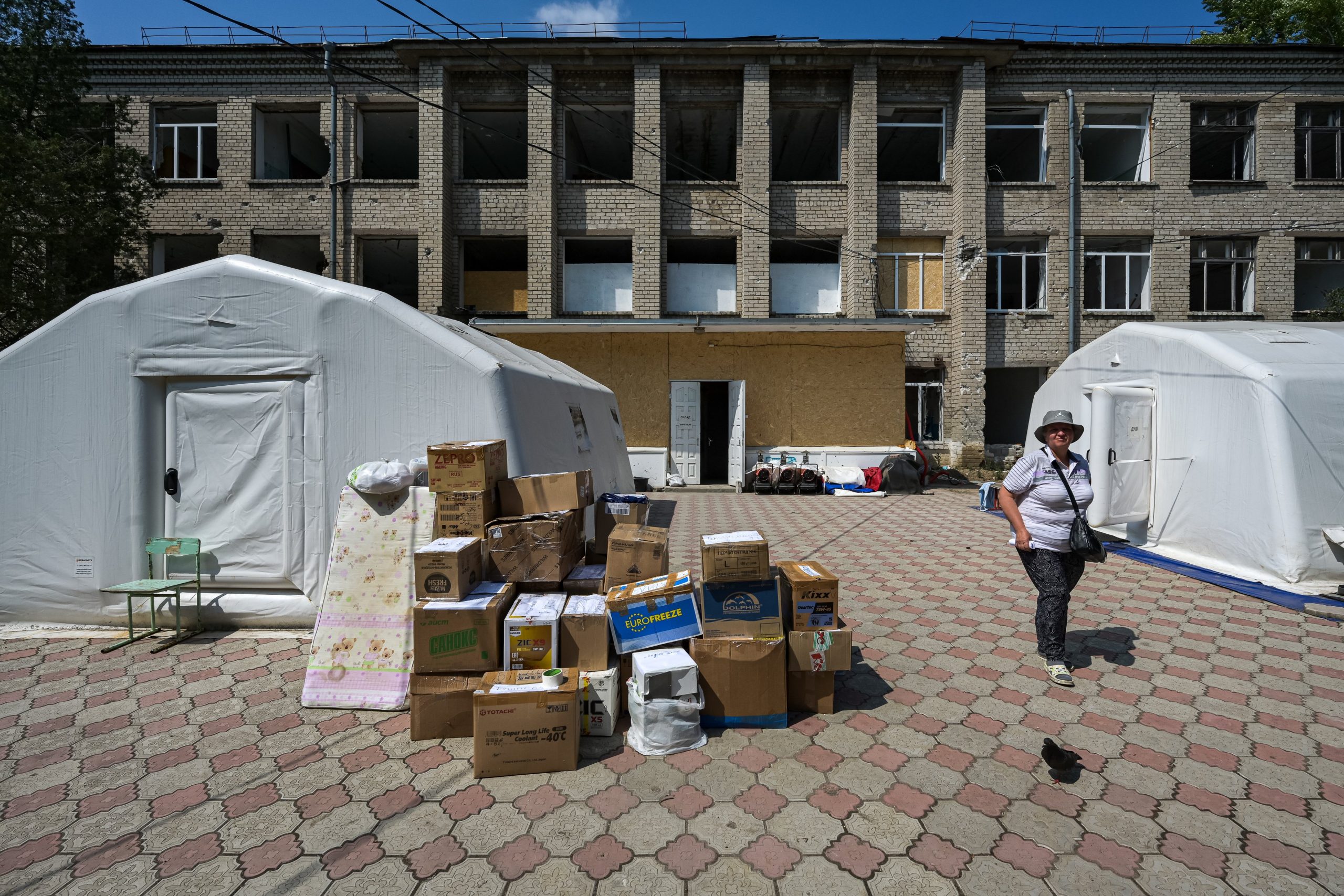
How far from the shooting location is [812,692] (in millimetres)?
3410

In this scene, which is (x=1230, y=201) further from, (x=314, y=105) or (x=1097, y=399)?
(x=314, y=105)

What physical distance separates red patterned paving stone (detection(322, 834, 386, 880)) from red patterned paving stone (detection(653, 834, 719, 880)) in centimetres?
117

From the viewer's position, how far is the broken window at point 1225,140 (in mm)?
15562

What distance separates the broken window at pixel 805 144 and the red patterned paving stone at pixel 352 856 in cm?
1710

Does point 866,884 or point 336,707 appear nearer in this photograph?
point 866,884

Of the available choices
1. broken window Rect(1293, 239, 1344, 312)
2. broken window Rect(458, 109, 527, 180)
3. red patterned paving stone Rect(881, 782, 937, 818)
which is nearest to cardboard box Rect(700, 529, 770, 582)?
red patterned paving stone Rect(881, 782, 937, 818)

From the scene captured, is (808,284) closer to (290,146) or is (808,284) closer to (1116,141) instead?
(1116,141)

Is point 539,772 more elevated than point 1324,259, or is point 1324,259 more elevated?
point 1324,259

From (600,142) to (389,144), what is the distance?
6364mm

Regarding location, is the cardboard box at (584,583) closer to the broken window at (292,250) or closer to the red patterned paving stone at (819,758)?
the red patterned paving stone at (819,758)

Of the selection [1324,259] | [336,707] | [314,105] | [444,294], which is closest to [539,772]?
[336,707]

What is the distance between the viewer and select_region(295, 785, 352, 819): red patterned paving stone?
2572 mm

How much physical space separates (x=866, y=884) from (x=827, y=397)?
12.4 metres

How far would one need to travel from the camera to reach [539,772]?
9.40ft
